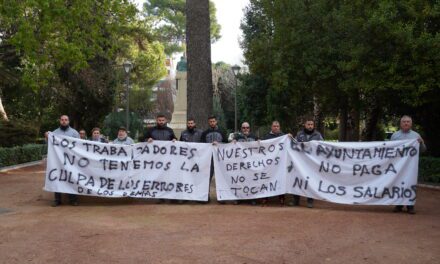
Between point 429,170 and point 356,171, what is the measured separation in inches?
224

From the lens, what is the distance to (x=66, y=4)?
19.0m

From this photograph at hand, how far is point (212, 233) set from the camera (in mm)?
7320

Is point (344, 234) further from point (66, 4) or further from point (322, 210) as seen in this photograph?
point (66, 4)

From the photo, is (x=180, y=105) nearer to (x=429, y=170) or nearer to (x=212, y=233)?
(x=429, y=170)

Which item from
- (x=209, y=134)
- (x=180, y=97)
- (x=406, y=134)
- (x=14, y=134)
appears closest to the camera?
(x=406, y=134)

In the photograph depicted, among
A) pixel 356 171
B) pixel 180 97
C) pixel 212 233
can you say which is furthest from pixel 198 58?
pixel 180 97

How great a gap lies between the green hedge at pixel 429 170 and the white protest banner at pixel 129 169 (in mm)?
7324

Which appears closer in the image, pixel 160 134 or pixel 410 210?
pixel 410 210

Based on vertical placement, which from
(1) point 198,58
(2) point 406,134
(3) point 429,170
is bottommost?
(3) point 429,170

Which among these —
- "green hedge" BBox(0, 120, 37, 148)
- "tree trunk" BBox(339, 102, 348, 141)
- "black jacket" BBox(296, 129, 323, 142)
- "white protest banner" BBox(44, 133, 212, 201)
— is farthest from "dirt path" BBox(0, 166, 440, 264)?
"tree trunk" BBox(339, 102, 348, 141)

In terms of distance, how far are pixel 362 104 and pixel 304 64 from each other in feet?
8.93

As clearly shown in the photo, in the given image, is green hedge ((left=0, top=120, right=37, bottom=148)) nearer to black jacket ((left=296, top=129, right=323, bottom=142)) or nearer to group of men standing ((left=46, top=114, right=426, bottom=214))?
group of men standing ((left=46, top=114, right=426, bottom=214))

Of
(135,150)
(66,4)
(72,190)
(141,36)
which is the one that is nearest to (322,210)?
(135,150)

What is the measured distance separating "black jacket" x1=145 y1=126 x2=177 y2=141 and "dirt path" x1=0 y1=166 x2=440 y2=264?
143 cm
